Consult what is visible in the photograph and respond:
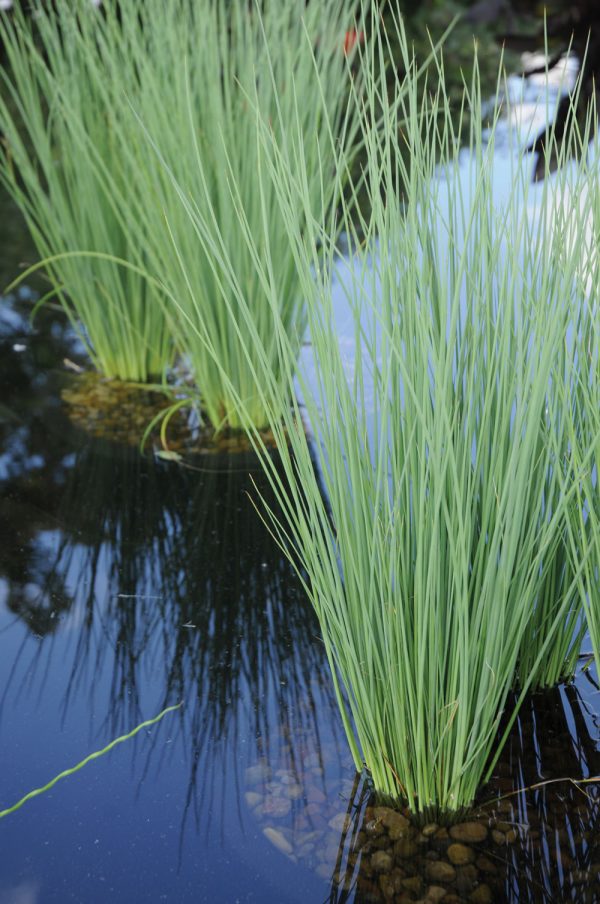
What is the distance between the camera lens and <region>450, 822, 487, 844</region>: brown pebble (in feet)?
3.73

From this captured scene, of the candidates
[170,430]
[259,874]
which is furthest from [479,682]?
[170,430]

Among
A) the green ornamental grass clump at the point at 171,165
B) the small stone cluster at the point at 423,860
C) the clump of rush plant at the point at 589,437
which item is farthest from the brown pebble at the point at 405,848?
the green ornamental grass clump at the point at 171,165

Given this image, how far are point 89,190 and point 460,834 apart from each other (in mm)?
1664

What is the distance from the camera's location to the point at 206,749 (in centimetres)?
127

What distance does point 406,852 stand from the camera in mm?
1120

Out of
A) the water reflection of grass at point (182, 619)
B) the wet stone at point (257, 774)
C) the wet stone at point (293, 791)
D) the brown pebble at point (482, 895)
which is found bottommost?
the brown pebble at point (482, 895)

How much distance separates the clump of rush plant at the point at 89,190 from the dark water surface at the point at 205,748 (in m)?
0.61

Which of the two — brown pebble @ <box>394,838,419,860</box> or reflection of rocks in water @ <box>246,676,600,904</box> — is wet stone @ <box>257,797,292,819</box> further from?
brown pebble @ <box>394,838,419,860</box>

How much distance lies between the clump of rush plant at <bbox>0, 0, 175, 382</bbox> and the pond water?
612 millimetres

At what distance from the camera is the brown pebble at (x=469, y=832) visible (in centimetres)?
114

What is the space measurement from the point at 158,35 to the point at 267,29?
0.24 metres

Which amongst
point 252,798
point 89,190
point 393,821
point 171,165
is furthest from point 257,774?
point 89,190

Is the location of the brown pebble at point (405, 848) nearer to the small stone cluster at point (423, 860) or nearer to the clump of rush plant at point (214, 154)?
the small stone cluster at point (423, 860)

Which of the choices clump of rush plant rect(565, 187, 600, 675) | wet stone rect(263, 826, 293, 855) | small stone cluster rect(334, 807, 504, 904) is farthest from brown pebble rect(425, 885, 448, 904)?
clump of rush plant rect(565, 187, 600, 675)
